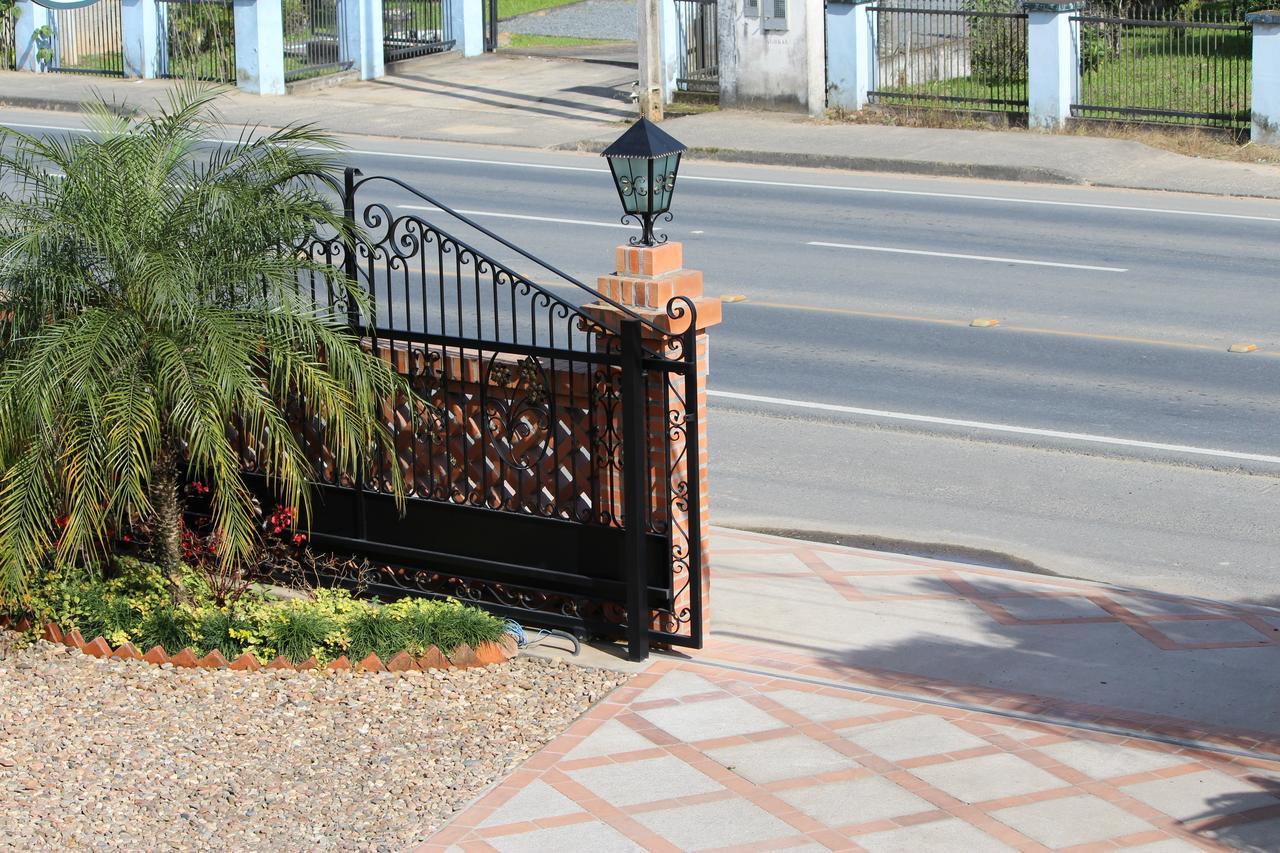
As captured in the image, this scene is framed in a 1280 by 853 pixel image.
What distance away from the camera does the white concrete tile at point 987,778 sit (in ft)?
21.5

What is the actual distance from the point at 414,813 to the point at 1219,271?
12.3m

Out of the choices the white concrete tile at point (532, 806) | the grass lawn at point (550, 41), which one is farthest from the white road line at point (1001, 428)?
the grass lawn at point (550, 41)

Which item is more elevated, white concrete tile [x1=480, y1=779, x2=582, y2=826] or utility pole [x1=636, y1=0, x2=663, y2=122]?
utility pole [x1=636, y1=0, x2=663, y2=122]

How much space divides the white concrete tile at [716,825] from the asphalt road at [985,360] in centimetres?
367

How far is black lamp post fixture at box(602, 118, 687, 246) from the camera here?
7840 millimetres

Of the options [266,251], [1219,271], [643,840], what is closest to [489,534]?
[266,251]

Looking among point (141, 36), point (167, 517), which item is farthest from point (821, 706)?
point (141, 36)

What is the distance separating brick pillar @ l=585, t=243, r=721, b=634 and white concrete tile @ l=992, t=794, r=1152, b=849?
203 cm

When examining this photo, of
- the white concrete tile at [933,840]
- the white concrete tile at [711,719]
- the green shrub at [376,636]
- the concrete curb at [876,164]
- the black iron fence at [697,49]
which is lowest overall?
the white concrete tile at [933,840]

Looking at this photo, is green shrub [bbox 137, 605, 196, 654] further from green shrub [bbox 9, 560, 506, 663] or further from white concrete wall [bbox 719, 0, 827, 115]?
white concrete wall [bbox 719, 0, 827, 115]

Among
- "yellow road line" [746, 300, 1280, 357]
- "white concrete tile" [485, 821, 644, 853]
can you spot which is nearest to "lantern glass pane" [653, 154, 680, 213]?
"white concrete tile" [485, 821, 644, 853]

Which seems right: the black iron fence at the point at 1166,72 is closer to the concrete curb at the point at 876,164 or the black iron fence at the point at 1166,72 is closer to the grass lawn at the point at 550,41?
the concrete curb at the point at 876,164

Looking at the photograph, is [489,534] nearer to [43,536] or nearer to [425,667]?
[425,667]

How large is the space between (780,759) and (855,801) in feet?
1.53
